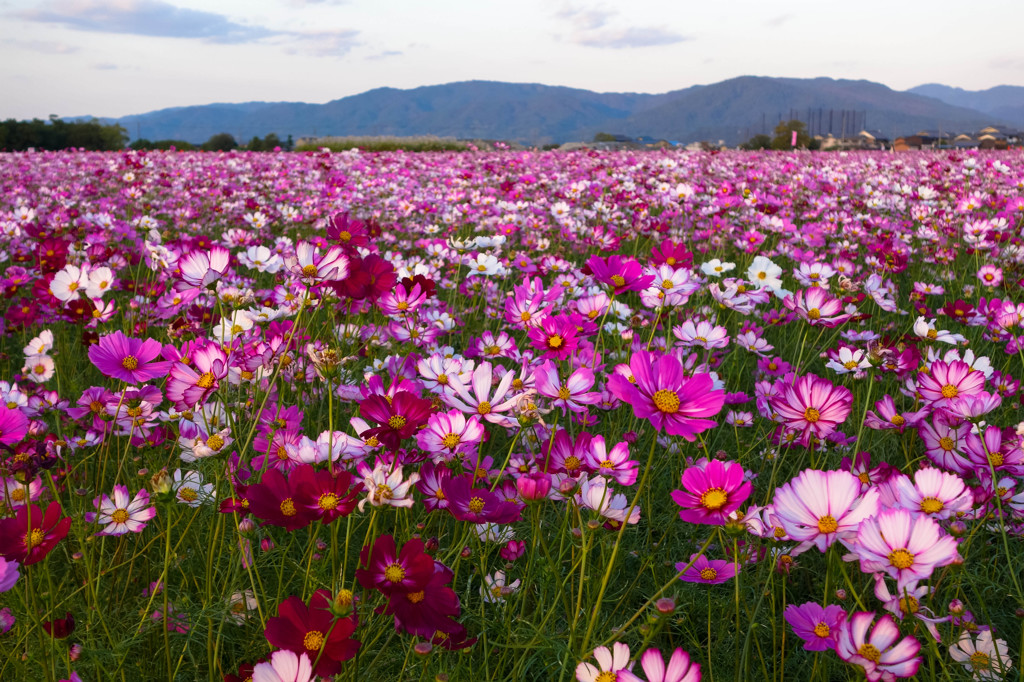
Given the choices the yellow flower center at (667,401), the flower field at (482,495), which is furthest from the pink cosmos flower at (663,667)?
the yellow flower center at (667,401)

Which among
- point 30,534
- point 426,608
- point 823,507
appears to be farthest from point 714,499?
point 30,534

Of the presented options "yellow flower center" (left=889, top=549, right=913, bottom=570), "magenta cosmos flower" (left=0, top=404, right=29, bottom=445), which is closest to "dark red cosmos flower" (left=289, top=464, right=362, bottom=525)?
"magenta cosmos flower" (left=0, top=404, right=29, bottom=445)

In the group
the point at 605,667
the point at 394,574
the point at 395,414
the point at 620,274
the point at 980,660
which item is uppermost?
the point at 620,274

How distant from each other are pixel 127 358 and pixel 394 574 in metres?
0.73

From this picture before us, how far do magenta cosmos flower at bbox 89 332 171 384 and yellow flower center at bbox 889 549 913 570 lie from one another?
1.18 meters

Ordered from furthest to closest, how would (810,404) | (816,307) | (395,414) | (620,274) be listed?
(816,307) < (620,274) < (810,404) < (395,414)

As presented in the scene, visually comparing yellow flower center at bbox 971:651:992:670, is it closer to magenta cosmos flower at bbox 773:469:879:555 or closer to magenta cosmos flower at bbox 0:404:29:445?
magenta cosmos flower at bbox 773:469:879:555

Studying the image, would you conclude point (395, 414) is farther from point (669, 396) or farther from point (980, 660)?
point (980, 660)

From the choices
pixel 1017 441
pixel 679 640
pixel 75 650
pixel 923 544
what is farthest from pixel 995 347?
pixel 75 650

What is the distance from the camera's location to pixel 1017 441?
1.23 metres

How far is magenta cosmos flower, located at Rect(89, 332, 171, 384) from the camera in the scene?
47.1 inches

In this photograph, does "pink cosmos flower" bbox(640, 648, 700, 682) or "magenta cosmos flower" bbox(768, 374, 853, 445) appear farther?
"magenta cosmos flower" bbox(768, 374, 853, 445)

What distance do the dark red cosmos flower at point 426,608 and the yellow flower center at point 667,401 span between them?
364 millimetres

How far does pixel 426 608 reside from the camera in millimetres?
846
